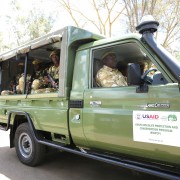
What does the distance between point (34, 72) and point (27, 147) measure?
1.58 m

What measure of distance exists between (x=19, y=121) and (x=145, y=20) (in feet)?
12.0

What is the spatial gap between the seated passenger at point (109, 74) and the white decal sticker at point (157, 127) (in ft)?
2.40

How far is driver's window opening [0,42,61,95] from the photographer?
5.39 m

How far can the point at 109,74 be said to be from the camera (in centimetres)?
427

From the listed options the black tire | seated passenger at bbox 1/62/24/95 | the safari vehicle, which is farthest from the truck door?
seated passenger at bbox 1/62/24/95

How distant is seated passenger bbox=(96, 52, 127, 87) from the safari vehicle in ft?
0.31

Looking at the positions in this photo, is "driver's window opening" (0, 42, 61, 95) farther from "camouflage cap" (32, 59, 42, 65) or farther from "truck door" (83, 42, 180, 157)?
"truck door" (83, 42, 180, 157)

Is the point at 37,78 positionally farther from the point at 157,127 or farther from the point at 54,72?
the point at 157,127

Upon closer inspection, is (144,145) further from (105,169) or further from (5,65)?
(5,65)

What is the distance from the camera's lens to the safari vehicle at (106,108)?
3.35 m

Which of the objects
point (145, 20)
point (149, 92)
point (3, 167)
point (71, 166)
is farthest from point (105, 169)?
point (145, 20)

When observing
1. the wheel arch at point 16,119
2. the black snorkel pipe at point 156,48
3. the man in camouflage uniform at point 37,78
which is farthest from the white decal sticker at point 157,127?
the wheel arch at point 16,119

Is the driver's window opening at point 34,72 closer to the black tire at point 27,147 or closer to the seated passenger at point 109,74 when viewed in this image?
the black tire at point 27,147

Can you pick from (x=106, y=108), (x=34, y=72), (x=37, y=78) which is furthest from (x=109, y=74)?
(x=34, y=72)
